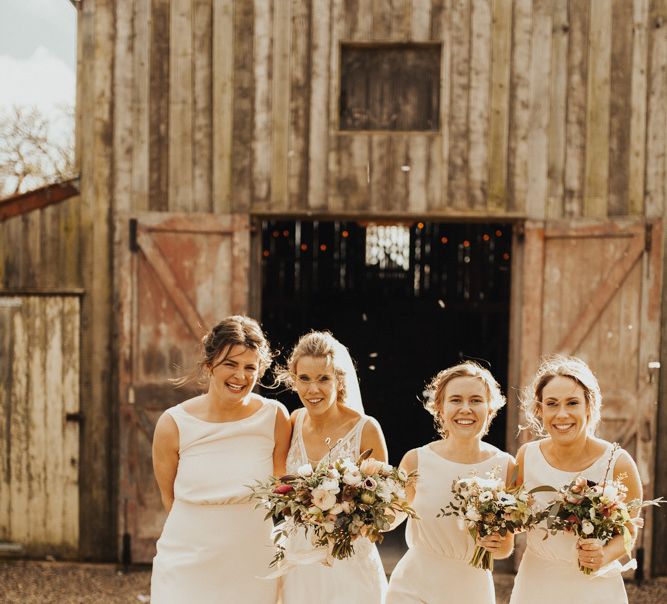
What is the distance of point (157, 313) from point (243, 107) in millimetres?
1880

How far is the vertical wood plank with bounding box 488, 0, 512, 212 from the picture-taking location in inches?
237

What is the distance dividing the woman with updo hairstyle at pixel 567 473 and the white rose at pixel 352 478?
883 millimetres

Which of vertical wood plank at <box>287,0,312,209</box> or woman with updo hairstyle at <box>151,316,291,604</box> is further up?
vertical wood plank at <box>287,0,312,209</box>

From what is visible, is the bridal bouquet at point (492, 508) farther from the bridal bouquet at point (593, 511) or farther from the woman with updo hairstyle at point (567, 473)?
the woman with updo hairstyle at point (567, 473)

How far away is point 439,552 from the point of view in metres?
3.48

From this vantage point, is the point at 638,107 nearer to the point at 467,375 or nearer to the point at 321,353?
the point at 467,375

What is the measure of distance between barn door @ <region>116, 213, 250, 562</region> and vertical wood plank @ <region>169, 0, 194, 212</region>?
0.25 metres

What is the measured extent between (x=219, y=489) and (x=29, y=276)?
141 inches

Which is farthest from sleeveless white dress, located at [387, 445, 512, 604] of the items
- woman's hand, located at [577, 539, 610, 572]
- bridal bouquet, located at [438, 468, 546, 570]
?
woman's hand, located at [577, 539, 610, 572]

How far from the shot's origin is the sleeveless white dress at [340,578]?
3.43m

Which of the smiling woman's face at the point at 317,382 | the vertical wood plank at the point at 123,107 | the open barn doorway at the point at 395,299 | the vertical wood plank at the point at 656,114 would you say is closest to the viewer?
the smiling woman's face at the point at 317,382

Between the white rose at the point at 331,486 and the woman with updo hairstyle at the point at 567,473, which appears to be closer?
the white rose at the point at 331,486

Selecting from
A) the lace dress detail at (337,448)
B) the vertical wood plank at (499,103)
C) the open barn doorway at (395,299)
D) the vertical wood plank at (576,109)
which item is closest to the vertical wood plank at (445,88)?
the vertical wood plank at (499,103)

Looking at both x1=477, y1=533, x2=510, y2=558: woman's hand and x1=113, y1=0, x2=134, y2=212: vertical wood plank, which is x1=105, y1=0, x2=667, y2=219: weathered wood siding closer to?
x1=113, y1=0, x2=134, y2=212: vertical wood plank
